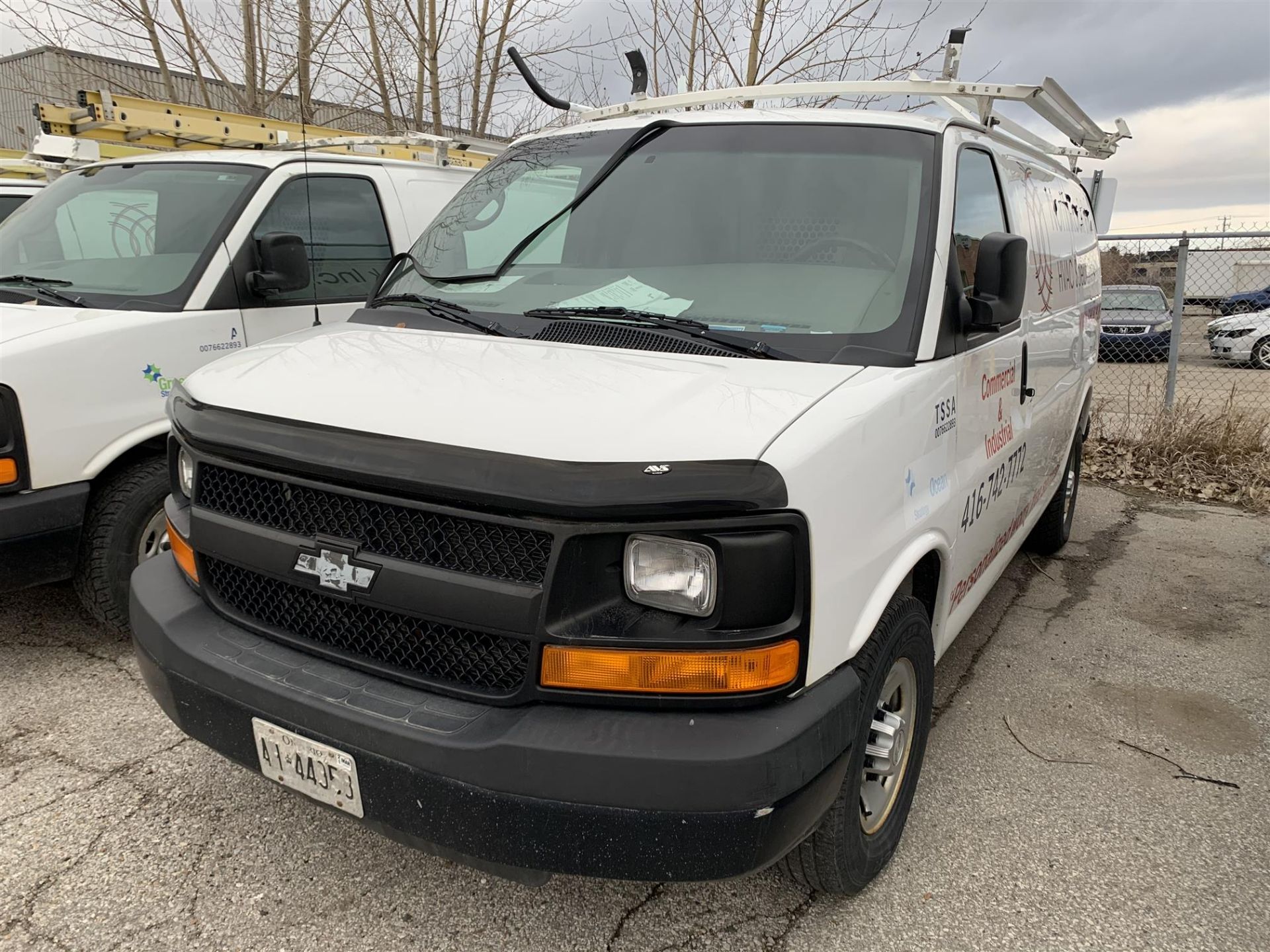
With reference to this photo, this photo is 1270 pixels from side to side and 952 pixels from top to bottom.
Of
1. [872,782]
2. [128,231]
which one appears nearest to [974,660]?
[872,782]

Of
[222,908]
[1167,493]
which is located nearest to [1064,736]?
[222,908]

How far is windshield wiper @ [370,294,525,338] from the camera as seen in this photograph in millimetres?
2771

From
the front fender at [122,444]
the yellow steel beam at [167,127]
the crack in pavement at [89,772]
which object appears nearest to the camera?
the crack in pavement at [89,772]

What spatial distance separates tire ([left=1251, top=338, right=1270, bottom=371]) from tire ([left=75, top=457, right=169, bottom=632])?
1838 centimetres

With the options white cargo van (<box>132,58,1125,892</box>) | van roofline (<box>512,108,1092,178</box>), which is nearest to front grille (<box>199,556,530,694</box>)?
white cargo van (<box>132,58,1125,892</box>)

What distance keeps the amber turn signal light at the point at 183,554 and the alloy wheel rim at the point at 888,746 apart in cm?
184

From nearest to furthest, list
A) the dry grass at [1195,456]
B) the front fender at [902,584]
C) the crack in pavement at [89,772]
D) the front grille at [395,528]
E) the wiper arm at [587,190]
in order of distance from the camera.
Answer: the front grille at [395,528] < the front fender at [902,584] < the crack in pavement at [89,772] < the wiper arm at [587,190] < the dry grass at [1195,456]

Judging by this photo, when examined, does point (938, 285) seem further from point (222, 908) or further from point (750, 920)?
point (222, 908)

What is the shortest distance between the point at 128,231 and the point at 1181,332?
9778 millimetres

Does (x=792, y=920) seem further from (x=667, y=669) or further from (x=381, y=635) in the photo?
(x=381, y=635)

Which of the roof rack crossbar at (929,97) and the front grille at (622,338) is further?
the roof rack crossbar at (929,97)

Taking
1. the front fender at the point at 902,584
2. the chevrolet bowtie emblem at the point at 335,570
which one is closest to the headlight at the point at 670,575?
the front fender at the point at 902,584

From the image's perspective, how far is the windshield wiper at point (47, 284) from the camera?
4008 mm

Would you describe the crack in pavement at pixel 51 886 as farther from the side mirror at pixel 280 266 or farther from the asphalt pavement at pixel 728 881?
the side mirror at pixel 280 266
